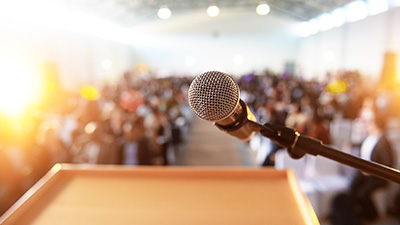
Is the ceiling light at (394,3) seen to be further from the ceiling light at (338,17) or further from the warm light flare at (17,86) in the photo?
the warm light flare at (17,86)

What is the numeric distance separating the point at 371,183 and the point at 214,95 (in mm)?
3544

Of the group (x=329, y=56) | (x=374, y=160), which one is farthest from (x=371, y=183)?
(x=329, y=56)

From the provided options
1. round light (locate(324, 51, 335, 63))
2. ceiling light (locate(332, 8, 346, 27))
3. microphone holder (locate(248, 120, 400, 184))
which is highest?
ceiling light (locate(332, 8, 346, 27))

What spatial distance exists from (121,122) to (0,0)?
486 centimetres

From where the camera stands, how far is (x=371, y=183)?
3.47m

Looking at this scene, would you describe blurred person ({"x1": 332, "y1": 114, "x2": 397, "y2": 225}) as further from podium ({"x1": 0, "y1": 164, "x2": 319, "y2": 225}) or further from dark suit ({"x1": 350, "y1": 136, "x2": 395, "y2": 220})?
podium ({"x1": 0, "y1": 164, "x2": 319, "y2": 225})

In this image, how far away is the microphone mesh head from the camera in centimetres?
71

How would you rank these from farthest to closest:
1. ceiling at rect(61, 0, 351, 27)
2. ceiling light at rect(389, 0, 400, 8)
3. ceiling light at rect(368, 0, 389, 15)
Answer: ceiling at rect(61, 0, 351, 27) → ceiling light at rect(368, 0, 389, 15) → ceiling light at rect(389, 0, 400, 8)

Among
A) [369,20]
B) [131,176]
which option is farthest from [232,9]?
[131,176]

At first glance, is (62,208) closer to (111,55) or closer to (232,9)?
(111,55)

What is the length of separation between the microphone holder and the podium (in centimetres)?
16

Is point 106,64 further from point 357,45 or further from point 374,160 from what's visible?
point 374,160

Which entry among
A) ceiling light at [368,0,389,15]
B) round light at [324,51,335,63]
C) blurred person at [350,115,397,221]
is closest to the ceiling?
ceiling light at [368,0,389,15]

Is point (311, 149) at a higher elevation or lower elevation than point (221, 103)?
lower
